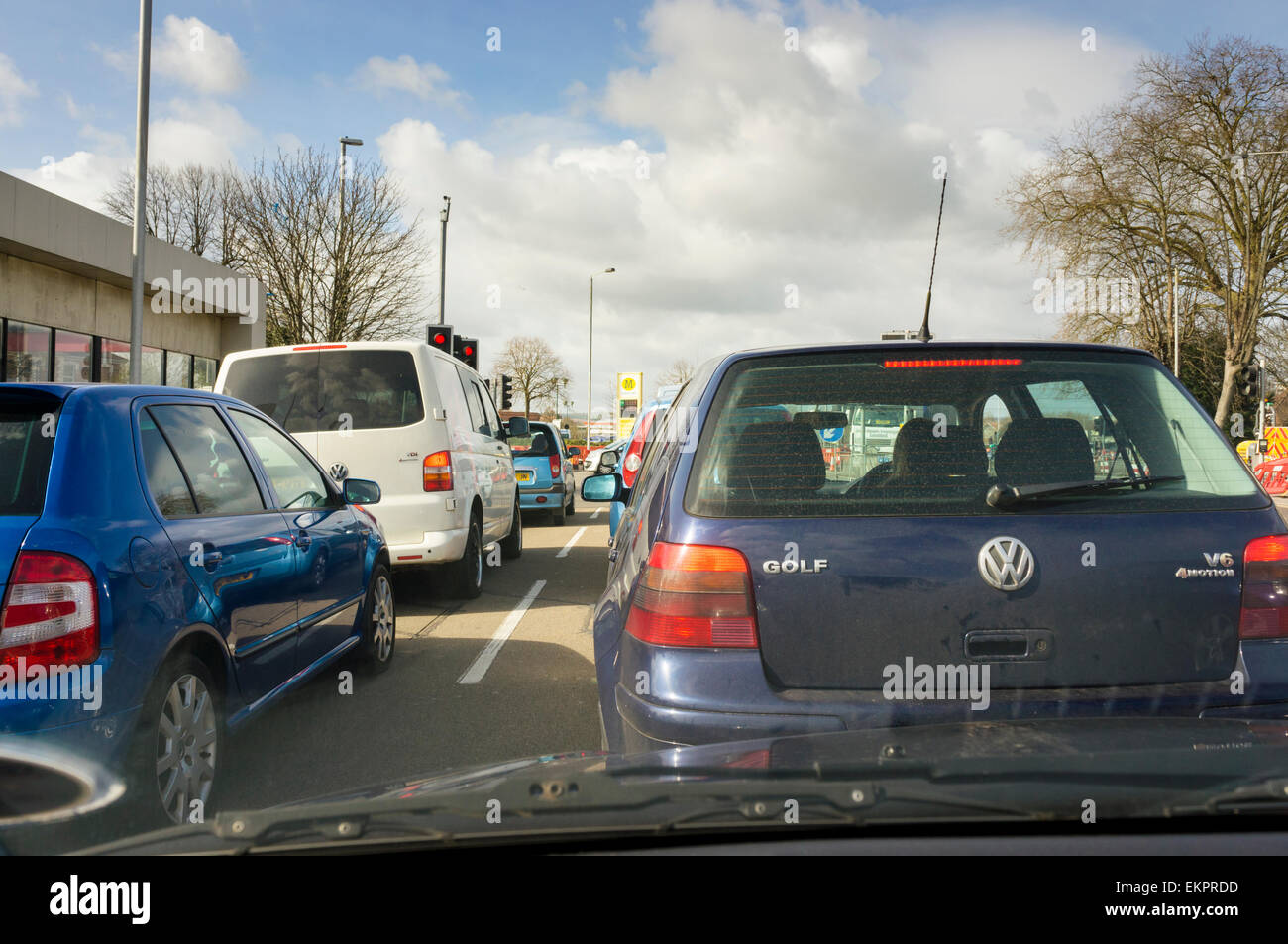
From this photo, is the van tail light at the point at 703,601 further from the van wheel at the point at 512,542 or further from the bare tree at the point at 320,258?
the bare tree at the point at 320,258

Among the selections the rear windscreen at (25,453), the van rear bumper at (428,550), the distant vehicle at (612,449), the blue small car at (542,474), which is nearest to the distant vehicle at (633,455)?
the distant vehicle at (612,449)

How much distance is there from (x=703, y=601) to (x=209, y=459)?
2505 millimetres

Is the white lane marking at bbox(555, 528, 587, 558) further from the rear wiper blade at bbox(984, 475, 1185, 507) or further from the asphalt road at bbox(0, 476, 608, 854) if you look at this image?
the rear wiper blade at bbox(984, 475, 1185, 507)

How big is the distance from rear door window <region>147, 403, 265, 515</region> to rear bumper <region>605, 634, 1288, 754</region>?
7.20 feet

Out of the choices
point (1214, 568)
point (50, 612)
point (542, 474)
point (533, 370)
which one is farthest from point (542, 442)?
point (533, 370)

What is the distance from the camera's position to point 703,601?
270 cm

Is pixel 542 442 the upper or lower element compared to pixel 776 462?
upper

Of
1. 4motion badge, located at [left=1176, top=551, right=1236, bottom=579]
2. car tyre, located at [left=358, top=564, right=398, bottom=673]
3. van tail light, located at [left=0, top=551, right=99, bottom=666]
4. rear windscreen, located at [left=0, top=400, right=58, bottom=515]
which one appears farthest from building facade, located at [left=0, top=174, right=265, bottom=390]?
4motion badge, located at [left=1176, top=551, right=1236, bottom=579]

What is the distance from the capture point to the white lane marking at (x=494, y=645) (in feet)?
20.0

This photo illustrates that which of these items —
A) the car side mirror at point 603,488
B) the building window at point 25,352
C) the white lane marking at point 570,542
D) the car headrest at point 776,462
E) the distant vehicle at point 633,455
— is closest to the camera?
the car headrest at point 776,462

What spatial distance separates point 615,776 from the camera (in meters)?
2.13

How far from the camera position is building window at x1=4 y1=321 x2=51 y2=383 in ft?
57.2

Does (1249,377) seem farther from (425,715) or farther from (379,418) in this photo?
(425,715)

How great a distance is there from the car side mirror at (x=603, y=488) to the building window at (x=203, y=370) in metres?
22.9
